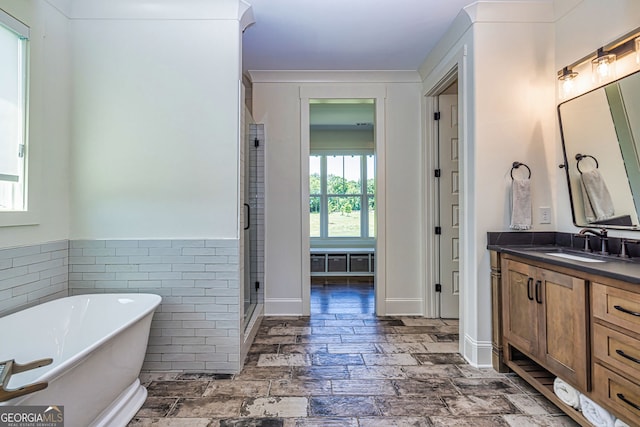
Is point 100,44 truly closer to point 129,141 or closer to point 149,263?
point 129,141

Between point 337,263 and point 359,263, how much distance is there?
14.4 inches

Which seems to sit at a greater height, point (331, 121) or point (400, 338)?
point (331, 121)

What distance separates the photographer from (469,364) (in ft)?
8.19

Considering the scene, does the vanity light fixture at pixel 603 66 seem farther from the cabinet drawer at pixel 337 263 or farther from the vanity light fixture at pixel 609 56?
the cabinet drawer at pixel 337 263

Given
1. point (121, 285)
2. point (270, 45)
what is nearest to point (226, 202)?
point (121, 285)

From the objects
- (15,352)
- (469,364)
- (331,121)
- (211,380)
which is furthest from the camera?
(331,121)

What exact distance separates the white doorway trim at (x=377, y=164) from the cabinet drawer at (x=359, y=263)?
1.97m

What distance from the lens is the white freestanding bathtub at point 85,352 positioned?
1.40 m

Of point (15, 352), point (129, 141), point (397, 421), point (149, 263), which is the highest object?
point (129, 141)

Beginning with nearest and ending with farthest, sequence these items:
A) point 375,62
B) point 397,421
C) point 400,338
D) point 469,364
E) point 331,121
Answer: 1. point 397,421
2. point 469,364
3. point 400,338
4. point 375,62
5. point 331,121

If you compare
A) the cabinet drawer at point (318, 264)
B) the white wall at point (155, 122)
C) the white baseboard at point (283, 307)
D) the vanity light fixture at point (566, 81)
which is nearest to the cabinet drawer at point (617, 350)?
the vanity light fixture at point (566, 81)

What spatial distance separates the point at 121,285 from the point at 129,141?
1.01 meters

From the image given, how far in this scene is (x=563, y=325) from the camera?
1.77 m

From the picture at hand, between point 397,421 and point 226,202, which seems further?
point 226,202
